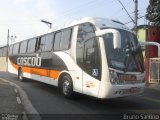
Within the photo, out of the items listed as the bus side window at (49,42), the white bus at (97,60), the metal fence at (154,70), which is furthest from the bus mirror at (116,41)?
the metal fence at (154,70)

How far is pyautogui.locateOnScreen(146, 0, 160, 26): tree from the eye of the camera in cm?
2832

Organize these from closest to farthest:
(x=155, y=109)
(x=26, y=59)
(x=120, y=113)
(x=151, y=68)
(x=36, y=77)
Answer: (x=120, y=113), (x=155, y=109), (x=36, y=77), (x=26, y=59), (x=151, y=68)

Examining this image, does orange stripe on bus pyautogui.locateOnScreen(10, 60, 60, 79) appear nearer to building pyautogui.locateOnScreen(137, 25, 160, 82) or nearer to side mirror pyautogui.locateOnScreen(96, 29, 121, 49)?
side mirror pyautogui.locateOnScreen(96, 29, 121, 49)

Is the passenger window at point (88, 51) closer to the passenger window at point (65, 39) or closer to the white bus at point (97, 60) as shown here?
the white bus at point (97, 60)

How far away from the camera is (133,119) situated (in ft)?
30.2

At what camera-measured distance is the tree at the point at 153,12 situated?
2832cm

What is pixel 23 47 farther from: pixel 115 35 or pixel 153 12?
pixel 153 12

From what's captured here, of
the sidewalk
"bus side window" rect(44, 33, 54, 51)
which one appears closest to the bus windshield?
the sidewalk

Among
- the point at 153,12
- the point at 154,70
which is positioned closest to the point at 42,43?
the point at 154,70

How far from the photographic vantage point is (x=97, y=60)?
1109cm

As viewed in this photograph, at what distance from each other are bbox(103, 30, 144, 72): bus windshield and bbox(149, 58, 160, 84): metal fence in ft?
46.1

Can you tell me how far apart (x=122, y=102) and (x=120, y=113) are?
242 centimetres

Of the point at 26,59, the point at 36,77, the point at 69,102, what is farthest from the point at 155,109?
the point at 26,59

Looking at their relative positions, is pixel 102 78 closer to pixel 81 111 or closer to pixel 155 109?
pixel 81 111
